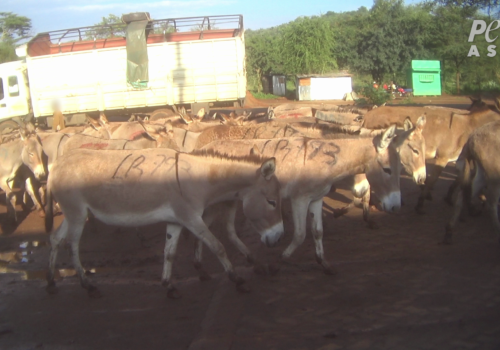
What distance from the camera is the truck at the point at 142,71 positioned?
67.0 feet

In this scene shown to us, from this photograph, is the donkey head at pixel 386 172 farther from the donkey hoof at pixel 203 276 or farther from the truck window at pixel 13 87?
the truck window at pixel 13 87

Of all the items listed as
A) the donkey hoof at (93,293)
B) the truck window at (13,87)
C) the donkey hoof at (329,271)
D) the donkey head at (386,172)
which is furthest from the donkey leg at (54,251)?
the truck window at (13,87)

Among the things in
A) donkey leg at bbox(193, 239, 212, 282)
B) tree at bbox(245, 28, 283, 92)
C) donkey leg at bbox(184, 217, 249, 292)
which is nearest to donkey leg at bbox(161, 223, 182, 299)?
donkey leg at bbox(184, 217, 249, 292)

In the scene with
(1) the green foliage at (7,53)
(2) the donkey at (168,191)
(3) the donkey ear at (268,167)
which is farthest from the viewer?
(1) the green foliage at (7,53)

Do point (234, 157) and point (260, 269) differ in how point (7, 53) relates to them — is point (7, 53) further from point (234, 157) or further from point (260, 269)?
point (260, 269)

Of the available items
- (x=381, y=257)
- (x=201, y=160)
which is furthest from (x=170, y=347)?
(x=381, y=257)

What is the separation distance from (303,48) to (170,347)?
49110 millimetres

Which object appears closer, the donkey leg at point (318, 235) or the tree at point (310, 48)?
the donkey leg at point (318, 235)

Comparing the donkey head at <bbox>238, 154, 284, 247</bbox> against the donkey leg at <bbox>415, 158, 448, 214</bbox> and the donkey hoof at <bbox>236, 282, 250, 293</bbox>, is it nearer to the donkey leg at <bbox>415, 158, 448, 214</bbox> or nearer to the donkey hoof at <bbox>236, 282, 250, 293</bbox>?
the donkey hoof at <bbox>236, 282, 250, 293</bbox>

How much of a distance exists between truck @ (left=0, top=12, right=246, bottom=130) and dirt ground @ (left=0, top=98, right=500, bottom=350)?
12991 millimetres

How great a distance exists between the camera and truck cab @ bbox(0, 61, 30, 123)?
2167 centimetres

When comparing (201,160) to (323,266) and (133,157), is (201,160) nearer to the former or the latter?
(133,157)

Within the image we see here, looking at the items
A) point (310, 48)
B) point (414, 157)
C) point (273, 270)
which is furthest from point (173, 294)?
point (310, 48)

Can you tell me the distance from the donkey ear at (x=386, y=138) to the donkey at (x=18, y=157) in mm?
6703
